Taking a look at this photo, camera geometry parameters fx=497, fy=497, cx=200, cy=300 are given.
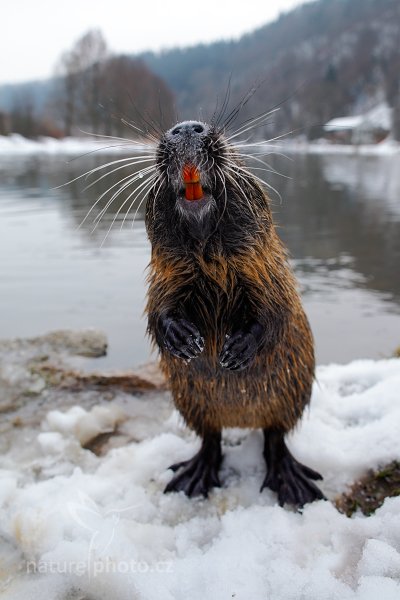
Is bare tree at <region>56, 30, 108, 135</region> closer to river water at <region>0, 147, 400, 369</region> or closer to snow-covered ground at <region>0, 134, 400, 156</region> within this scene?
snow-covered ground at <region>0, 134, 400, 156</region>

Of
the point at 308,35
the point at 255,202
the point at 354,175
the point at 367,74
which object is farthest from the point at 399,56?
the point at 255,202

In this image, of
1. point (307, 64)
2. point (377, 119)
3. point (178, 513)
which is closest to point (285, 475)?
point (178, 513)

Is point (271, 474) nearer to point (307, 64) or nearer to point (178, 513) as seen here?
point (178, 513)

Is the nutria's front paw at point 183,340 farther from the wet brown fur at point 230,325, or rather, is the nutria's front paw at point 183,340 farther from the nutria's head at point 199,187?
the nutria's head at point 199,187

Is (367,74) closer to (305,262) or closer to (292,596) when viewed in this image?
(305,262)

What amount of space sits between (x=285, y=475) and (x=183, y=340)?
932 millimetres

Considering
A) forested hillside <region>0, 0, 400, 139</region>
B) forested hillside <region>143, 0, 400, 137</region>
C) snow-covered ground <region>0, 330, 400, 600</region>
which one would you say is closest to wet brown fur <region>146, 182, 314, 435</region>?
snow-covered ground <region>0, 330, 400, 600</region>

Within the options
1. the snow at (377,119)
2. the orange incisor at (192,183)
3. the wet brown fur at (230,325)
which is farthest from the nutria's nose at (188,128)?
the snow at (377,119)

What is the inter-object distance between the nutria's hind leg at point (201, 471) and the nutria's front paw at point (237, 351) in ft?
2.36

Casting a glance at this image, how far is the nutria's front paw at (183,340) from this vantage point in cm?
197

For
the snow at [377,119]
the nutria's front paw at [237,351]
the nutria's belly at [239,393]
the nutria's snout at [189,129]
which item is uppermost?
the snow at [377,119]

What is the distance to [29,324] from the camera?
16.9 feet

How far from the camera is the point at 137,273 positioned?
6582 millimetres

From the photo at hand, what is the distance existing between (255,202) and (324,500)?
141cm
